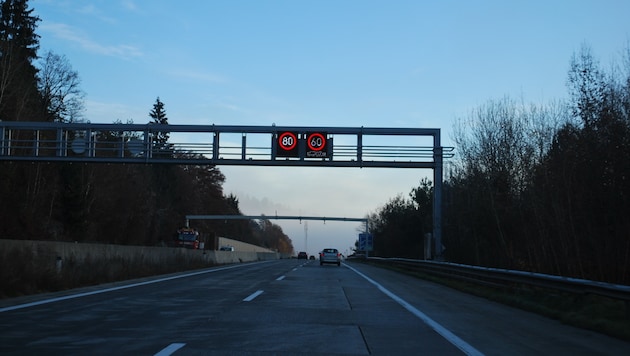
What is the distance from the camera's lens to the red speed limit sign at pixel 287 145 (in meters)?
29.0

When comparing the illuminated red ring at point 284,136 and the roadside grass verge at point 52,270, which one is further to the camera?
the illuminated red ring at point 284,136

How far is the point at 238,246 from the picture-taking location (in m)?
90.0

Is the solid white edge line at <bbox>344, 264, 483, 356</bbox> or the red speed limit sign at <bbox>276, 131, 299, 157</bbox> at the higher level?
the red speed limit sign at <bbox>276, 131, 299, 157</bbox>

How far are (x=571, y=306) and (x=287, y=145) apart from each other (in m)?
17.5

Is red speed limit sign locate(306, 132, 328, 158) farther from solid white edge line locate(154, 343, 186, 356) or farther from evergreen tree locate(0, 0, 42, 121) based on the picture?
evergreen tree locate(0, 0, 42, 121)

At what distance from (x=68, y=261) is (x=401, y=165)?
16.3 meters

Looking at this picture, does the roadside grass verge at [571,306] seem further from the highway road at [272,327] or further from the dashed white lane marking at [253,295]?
the dashed white lane marking at [253,295]

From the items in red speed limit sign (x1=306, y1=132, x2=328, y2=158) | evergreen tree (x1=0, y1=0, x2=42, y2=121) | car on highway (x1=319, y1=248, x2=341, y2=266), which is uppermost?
evergreen tree (x1=0, y1=0, x2=42, y2=121)

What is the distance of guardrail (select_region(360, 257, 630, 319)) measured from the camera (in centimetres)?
1164

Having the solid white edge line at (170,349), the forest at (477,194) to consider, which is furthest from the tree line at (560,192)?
the solid white edge line at (170,349)

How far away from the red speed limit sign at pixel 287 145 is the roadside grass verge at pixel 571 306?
487 inches

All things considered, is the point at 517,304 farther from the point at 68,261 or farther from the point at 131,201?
the point at 131,201

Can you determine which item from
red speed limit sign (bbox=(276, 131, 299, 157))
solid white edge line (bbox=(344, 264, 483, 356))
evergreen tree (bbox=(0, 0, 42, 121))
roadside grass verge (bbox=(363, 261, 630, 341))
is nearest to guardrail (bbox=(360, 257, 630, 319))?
roadside grass verge (bbox=(363, 261, 630, 341))

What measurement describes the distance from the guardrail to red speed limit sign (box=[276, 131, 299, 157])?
8.83 metres
